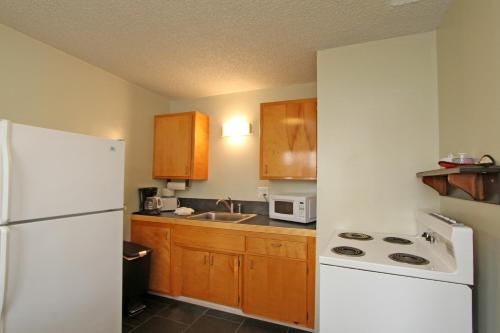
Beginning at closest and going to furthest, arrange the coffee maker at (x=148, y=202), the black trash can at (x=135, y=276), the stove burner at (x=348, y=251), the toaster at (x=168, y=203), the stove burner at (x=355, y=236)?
the stove burner at (x=348, y=251), the stove burner at (x=355, y=236), the black trash can at (x=135, y=276), the coffee maker at (x=148, y=202), the toaster at (x=168, y=203)

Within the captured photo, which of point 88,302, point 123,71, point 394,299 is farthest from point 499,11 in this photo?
point 123,71

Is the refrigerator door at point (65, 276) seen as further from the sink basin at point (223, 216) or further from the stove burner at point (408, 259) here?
the stove burner at point (408, 259)

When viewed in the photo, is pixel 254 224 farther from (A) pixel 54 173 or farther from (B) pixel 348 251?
(A) pixel 54 173

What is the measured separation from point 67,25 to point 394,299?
Result: 2636 millimetres

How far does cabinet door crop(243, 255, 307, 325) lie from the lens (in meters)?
1.97

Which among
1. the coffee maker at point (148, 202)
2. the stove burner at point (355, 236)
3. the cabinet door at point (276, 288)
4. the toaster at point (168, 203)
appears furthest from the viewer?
the toaster at point (168, 203)

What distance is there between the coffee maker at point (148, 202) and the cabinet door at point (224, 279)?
93 centimetres

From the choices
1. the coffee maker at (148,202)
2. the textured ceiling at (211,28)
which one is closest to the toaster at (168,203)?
the coffee maker at (148,202)

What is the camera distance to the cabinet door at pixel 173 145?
9.28 ft

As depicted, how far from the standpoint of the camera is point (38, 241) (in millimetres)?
1251

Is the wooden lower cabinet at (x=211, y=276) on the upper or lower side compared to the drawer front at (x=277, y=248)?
lower

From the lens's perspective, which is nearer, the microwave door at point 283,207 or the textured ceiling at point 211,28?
the textured ceiling at point 211,28

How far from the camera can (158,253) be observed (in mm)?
2512

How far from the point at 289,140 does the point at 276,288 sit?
54.0 inches
